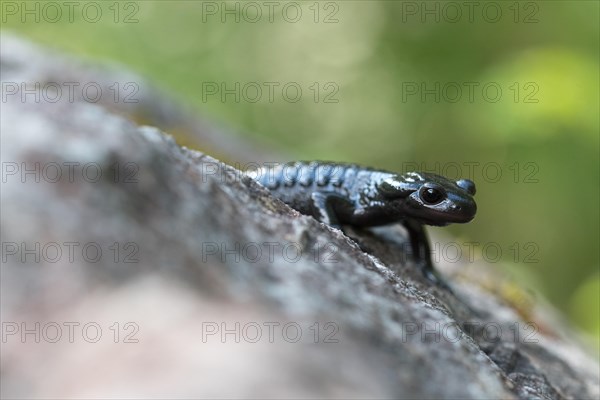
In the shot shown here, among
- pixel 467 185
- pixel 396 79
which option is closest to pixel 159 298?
pixel 467 185

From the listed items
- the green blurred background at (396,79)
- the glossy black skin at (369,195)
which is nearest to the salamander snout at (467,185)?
the glossy black skin at (369,195)

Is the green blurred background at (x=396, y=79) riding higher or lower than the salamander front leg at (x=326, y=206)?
higher

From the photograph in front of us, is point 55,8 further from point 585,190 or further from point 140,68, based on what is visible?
point 585,190

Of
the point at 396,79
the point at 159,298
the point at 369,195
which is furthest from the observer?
the point at 396,79

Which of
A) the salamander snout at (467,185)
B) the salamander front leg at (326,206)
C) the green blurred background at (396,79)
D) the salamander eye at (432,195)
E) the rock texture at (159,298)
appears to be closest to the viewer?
the rock texture at (159,298)

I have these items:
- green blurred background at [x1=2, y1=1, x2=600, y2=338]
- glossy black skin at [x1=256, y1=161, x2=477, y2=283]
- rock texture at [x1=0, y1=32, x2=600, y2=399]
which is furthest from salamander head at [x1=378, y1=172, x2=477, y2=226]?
green blurred background at [x1=2, y1=1, x2=600, y2=338]

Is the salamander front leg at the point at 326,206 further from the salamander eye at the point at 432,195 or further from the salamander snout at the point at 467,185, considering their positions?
the salamander snout at the point at 467,185

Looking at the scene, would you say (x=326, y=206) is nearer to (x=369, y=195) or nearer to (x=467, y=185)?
(x=369, y=195)
